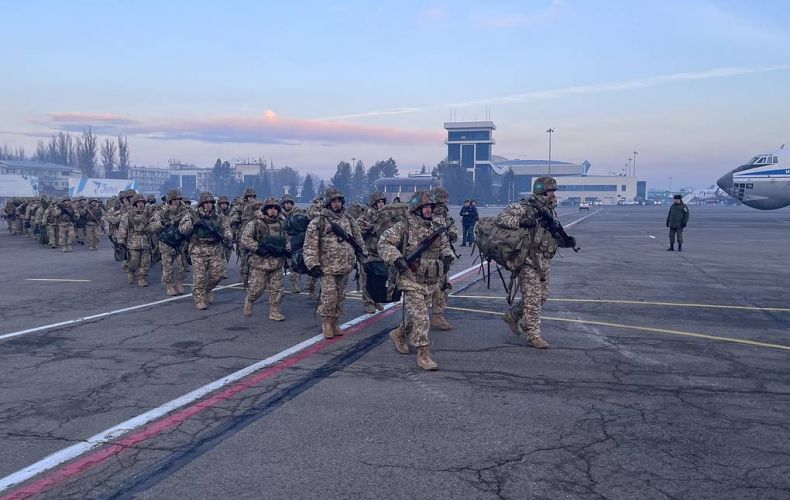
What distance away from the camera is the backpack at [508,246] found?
758 cm

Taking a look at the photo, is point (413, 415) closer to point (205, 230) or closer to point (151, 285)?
point (205, 230)

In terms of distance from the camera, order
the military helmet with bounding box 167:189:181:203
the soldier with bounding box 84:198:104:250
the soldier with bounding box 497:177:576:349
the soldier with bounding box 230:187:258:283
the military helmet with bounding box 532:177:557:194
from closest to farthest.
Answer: the soldier with bounding box 497:177:576:349
the military helmet with bounding box 532:177:557:194
the soldier with bounding box 230:187:258:283
the military helmet with bounding box 167:189:181:203
the soldier with bounding box 84:198:104:250

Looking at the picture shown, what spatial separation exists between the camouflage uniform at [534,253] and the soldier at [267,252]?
3.61 meters

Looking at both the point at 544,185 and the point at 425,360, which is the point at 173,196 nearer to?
the point at 425,360

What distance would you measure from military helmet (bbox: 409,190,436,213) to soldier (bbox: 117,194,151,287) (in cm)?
735

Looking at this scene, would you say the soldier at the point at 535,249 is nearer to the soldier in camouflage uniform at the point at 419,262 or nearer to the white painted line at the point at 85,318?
the soldier in camouflage uniform at the point at 419,262

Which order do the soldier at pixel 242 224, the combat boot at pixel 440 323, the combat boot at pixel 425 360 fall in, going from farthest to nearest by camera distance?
the soldier at pixel 242 224, the combat boot at pixel 440 323, the combat boot at pixel 425 360

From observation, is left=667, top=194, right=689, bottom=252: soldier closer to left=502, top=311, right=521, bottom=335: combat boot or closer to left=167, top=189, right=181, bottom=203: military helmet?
left=502, top=311, right=521, bottom=335: combat boot

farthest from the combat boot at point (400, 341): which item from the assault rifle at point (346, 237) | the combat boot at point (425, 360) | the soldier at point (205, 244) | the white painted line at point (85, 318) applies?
the white painted line at point (85, 318)

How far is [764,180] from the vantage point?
38406 millimetres

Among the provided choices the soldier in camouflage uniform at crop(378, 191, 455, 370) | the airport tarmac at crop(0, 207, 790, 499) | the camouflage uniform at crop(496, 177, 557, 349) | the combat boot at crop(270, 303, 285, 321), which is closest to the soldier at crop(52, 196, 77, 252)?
the airport tarmac at crop(0, 207, 790, 499)

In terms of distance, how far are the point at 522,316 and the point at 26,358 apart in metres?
6.19

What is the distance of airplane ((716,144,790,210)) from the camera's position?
38.1m

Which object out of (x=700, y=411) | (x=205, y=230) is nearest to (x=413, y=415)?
(x=700, y=411)
